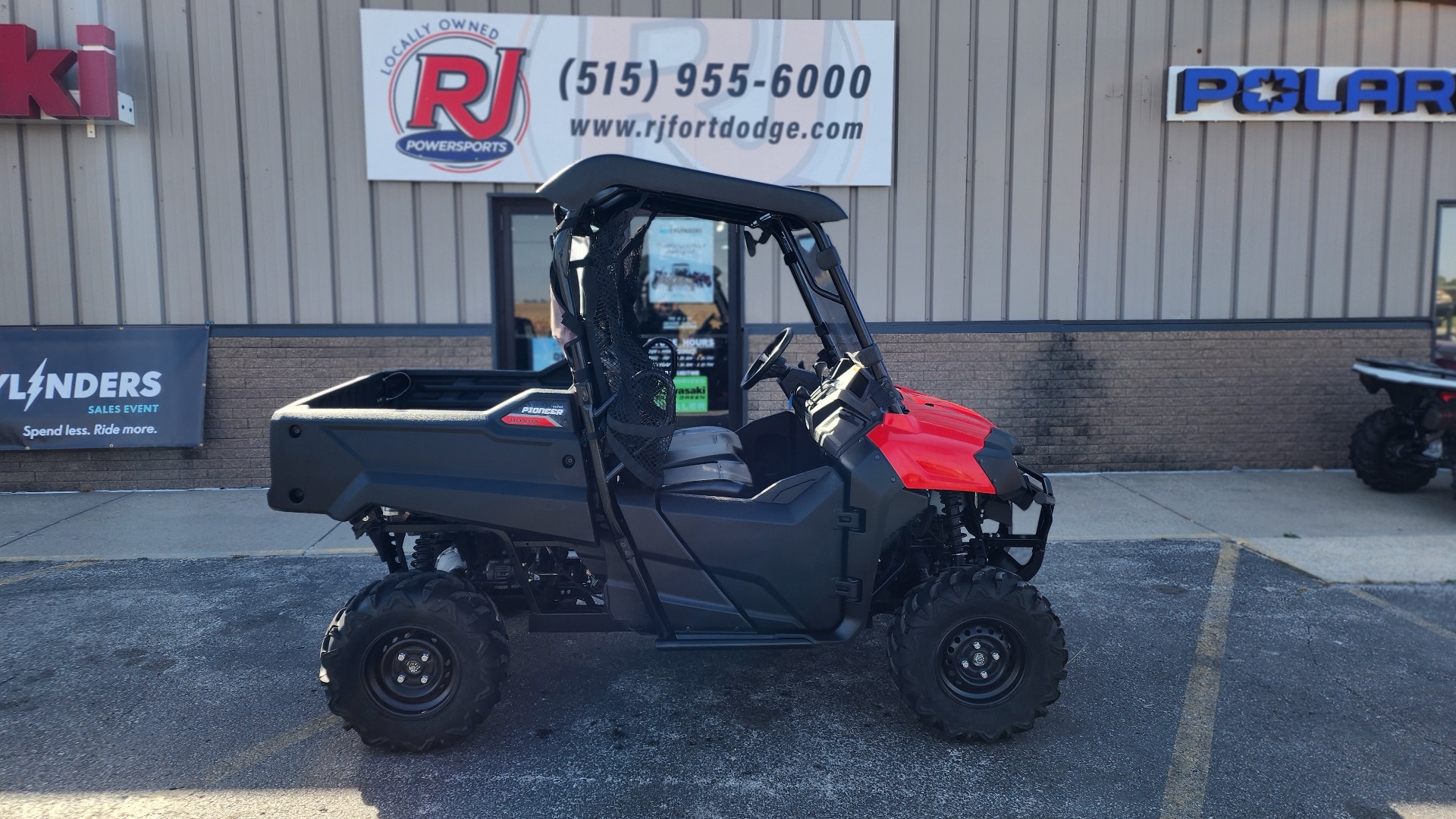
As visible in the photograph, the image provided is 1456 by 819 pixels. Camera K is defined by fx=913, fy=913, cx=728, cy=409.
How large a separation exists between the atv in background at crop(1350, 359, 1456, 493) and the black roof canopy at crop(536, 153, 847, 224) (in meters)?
6.14

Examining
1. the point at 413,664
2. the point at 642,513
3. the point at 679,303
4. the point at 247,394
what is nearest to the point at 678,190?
the point at 642,513

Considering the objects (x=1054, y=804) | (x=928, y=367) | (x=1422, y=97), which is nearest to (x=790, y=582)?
(x=1054, y=804)

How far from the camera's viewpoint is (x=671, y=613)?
369 cm

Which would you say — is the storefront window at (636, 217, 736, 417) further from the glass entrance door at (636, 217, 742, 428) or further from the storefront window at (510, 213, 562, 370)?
the storefront window at (510, 213, 562, 370)

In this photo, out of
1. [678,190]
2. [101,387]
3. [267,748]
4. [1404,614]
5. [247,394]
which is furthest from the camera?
[247,394]

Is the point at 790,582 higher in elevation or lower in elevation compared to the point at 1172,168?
lower

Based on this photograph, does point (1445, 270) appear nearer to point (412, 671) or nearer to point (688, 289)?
point (688, 289)

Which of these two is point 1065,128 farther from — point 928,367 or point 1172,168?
point 928,367

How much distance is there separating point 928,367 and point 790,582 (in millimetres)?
5149

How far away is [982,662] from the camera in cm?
362

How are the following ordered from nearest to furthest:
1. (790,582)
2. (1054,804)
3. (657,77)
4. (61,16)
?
(1054,804) < (790,582) < (61,16) < (657,77)

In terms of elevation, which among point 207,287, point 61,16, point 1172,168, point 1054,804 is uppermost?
point 61,16

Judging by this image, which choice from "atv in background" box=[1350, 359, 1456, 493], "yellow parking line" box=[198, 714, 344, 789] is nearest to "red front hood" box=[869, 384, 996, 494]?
"yellow parking line" box=[198, 714, 344, 789]

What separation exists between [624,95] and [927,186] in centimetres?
284
